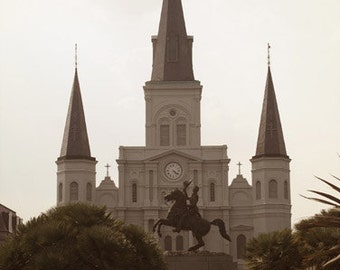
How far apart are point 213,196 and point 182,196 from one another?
5509 centimetres

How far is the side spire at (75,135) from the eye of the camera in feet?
328

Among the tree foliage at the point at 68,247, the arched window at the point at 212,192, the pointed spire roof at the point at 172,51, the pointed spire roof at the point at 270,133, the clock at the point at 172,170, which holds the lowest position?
the tree foliage at the point at 68,247

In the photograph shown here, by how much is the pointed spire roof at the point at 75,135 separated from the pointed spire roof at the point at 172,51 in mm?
8307

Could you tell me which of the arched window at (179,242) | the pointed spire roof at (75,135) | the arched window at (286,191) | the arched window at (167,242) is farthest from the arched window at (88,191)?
the arched window at (286,191)

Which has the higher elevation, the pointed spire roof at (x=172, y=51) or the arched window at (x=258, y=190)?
the pointed spire roof at (x=172, y=51)

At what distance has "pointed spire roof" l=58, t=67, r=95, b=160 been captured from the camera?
100 meters

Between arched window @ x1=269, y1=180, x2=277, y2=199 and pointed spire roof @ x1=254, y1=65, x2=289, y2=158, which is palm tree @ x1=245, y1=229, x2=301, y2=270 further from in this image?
pointed spire roof @ x1=254, y1=65, x2=289, y2=158

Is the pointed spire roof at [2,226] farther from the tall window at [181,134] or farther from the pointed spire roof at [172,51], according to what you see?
the pointed spire roof at [172,51]

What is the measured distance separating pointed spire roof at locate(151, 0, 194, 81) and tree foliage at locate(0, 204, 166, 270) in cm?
7200

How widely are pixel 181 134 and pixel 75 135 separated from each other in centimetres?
1033

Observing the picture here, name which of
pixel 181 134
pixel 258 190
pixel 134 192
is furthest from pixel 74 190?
pixel 258 190

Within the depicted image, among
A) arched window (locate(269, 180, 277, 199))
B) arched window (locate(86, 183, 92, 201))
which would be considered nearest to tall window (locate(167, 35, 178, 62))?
arched window (locate(86, 183, 92, 201))

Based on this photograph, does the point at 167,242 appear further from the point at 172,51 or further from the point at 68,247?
the point at 68,247

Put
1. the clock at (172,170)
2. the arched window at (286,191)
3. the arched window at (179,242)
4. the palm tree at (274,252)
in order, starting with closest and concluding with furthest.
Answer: the palm tree at (274,252)
the arched window at (179,242)
the arched window at (286,191)
the clock at (172,170)
